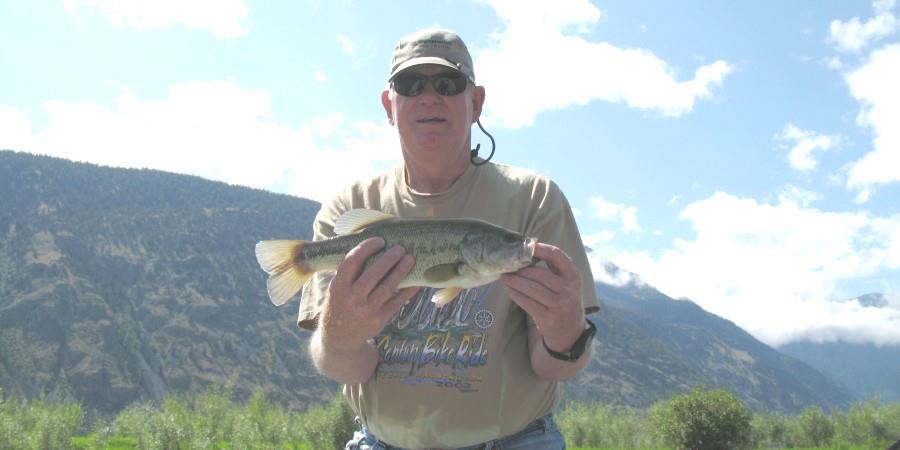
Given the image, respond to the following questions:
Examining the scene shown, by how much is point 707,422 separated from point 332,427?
23554 mm

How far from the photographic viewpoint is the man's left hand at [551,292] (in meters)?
3.93

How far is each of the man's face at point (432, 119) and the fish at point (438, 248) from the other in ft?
2.09

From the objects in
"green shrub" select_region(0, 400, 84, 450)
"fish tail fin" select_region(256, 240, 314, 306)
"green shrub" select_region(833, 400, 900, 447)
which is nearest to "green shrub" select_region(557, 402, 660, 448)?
"green shrub" select_region(833, 400, 900, 447)

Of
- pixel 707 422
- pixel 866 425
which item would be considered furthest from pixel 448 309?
pixel 866 425

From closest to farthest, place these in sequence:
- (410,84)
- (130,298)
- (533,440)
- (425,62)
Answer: (533,440) < (425,62) < (410,84) < (130,298)

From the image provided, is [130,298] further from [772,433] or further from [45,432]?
[772,433]

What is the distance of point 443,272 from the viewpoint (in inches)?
170

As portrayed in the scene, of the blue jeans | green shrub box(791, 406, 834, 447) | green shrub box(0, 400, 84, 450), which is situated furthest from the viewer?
green shrub box(791, 406, 834, 447)

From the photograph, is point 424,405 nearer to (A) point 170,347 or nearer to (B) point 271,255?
(B) point 271,255

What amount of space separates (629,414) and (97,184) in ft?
535

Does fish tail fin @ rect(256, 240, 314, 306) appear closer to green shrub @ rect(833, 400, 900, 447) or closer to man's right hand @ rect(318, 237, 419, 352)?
man's right hand @ rect(318, 237, 419, 352)

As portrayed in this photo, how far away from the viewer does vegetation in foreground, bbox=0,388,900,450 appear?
3531 centimetres

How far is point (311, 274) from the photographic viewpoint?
15.5 ft

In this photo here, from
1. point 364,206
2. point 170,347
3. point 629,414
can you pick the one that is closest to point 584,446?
point 629,414
